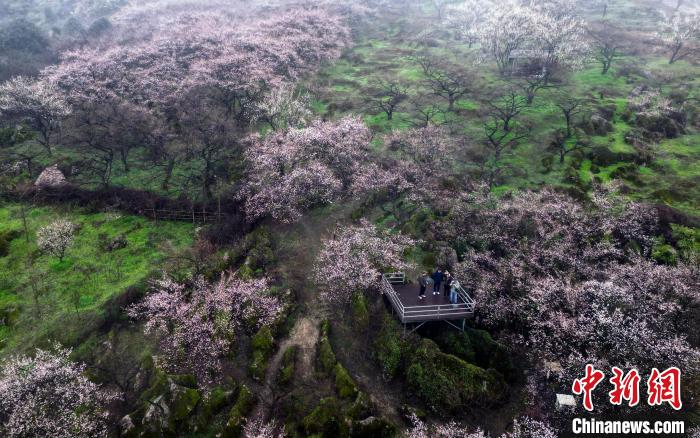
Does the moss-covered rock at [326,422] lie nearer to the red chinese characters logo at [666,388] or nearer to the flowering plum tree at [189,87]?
the red chinese characters logo at [666,388]

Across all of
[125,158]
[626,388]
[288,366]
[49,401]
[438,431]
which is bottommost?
[438,431]

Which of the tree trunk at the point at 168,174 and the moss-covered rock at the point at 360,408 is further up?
the tree trunk at the point at 168,174

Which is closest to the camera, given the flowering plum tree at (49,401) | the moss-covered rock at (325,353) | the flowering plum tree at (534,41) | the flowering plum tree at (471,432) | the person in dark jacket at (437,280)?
the flowering plum tree at (471,432)

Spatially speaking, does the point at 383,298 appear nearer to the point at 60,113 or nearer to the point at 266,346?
the point at 266,346

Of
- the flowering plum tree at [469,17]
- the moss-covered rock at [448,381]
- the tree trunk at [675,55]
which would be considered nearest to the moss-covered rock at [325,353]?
the moss-covered rock at [448,381]

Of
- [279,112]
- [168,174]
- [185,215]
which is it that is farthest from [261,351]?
[279,112]

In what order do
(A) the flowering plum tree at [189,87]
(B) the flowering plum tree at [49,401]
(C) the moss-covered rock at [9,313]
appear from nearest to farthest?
(B) the flowering plum tree at [49,401], (C) the moss-covered rock at [9,313], (A) the flowering plum tree at [189,87]

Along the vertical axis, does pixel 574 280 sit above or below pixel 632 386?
above

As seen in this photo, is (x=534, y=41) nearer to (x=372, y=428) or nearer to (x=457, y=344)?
(x=457, y=344)
